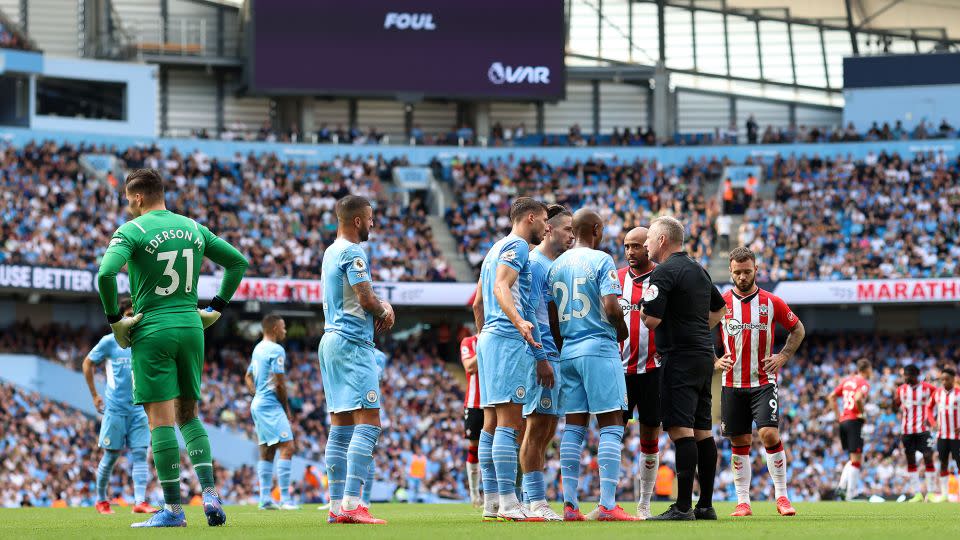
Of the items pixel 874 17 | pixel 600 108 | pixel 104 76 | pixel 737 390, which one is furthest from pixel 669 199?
pixel 737 390

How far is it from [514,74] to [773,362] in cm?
3816

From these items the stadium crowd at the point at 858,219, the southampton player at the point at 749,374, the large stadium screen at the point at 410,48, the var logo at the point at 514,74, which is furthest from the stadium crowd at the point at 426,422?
the southampton player at the point at 749,374

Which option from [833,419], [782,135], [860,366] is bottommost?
[833,419]

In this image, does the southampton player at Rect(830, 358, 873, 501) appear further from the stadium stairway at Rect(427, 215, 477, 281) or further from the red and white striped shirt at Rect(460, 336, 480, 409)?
the stadium stairway at Rect(427, 215, 477, 281)

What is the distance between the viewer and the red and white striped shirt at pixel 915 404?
2414cm

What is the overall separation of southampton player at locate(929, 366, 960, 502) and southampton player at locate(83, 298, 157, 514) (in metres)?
13.5

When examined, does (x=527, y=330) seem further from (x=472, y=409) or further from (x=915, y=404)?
(x=915, y=404)

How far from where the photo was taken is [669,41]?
5622 centimetres

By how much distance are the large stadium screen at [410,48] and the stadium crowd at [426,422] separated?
11.2 m

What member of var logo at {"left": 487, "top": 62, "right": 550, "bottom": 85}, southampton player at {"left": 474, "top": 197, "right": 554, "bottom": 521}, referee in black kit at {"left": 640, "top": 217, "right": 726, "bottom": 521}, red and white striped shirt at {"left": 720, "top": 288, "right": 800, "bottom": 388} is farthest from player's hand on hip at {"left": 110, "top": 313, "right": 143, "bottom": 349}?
var logo at {"left": 487, "top": 62, "right": 550, "bottom": 85}

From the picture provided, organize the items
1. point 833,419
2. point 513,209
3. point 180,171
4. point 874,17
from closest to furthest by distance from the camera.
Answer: point 513,209 → point 833,419 → point 180,171 → point 874,17

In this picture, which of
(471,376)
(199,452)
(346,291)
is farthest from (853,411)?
(199,452)

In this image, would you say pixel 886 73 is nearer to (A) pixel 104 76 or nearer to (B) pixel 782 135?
(B) pixel 782 135

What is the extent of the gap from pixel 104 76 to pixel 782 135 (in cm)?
2433
